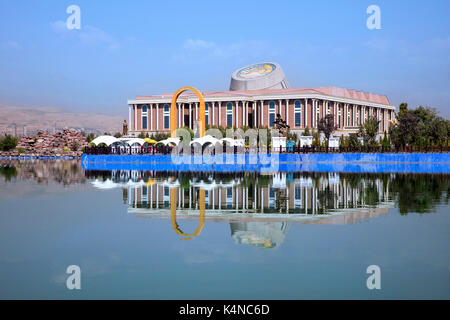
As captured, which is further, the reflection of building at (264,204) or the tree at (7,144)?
the tree at (7,144)

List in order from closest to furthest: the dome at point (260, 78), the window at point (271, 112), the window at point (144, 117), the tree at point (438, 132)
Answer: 1. the tree at point (438, 132)
2. the window at point (271, 112)
3. the dome at point (260, 78)
4. the window at point (144, 117)

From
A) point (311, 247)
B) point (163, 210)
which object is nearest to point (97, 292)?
point (311, 247)

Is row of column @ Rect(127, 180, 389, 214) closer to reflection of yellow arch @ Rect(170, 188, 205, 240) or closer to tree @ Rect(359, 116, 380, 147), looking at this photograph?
reflection of yellow arch @ Rect(170, 188, 205, 240)

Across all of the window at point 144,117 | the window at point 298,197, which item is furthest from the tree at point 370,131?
the window at point 144,117

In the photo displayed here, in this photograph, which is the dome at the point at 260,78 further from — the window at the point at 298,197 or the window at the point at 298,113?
the window at the point at 298,197

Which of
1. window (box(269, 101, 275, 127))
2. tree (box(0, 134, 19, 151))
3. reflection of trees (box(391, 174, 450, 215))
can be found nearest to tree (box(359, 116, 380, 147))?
reflection of trees (box(391, 174, 450, 215))

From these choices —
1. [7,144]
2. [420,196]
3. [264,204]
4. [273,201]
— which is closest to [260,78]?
[7,144]

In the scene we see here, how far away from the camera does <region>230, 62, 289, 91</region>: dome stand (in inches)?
4441

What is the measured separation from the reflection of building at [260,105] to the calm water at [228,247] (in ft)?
269

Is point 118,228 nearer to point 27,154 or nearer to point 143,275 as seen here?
point 143,275

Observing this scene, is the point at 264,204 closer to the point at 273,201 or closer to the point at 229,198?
the point at 273,201

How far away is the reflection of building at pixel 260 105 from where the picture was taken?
336 ft

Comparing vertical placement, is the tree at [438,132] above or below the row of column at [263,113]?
below
